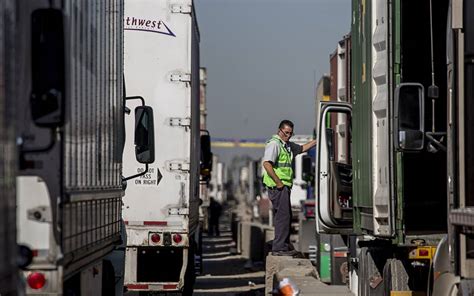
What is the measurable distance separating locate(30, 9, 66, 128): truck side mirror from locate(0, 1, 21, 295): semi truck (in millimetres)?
213

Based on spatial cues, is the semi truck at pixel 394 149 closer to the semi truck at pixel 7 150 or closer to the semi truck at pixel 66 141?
the semi truck at pixel 66 141

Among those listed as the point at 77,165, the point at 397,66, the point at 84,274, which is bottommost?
the point at 84,274

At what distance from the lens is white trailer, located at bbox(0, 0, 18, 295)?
6.35 m

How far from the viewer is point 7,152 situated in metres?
6.55

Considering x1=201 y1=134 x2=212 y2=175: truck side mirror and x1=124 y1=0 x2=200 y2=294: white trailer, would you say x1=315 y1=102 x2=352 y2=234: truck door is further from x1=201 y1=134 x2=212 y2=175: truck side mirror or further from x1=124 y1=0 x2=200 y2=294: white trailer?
x1=201 y1=134 x2=212 y2=175: truck side mirror

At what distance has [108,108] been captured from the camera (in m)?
10.6

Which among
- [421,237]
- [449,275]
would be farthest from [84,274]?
[421,237]

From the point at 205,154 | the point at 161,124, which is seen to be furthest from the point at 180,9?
the point at 205,154

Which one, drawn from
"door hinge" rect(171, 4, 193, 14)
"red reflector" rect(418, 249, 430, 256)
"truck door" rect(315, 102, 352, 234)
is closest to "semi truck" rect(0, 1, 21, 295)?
"red reflector" rect(418, 249, 430, 256)

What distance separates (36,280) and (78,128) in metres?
1.23

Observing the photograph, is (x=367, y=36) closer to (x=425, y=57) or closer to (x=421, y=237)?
(x=425, y=57)

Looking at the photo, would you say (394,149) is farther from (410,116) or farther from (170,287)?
(170,287)

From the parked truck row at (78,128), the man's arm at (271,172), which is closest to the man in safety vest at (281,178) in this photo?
the man's arm at (271,172)

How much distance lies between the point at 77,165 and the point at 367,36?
449 centimetres
